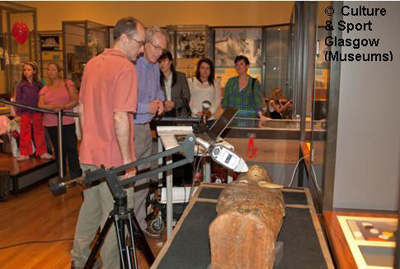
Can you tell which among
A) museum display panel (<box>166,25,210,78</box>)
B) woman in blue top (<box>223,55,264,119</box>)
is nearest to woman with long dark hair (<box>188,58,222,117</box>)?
woman in blue top (<box>223,55,264,119</box>)

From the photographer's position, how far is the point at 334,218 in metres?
1.86

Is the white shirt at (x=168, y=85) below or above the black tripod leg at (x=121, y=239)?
above

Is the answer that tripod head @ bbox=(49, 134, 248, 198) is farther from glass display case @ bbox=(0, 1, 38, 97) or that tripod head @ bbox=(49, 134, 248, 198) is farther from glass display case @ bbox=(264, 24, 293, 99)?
glass display case @ bbox=(264, 24, 293, 99)

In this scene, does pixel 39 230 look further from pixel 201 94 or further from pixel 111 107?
pixel 201 94

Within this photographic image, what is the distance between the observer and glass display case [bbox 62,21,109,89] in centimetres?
780

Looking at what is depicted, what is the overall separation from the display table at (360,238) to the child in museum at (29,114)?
4.59 m

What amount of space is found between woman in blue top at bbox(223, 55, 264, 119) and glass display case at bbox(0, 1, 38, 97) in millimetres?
4283

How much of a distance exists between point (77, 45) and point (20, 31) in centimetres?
121

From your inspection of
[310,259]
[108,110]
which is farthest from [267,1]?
[310,259]

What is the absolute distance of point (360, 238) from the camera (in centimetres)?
169

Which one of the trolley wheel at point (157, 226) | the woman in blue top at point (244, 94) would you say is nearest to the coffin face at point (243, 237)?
the trolley wheel at point (157, 226)

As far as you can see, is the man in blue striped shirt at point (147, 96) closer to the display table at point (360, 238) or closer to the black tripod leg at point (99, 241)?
the black tripod leg at point (99, 241)

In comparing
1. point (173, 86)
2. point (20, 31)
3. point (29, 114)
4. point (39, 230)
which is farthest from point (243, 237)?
point (20, 31)

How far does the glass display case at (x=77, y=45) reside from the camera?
7.80 m
